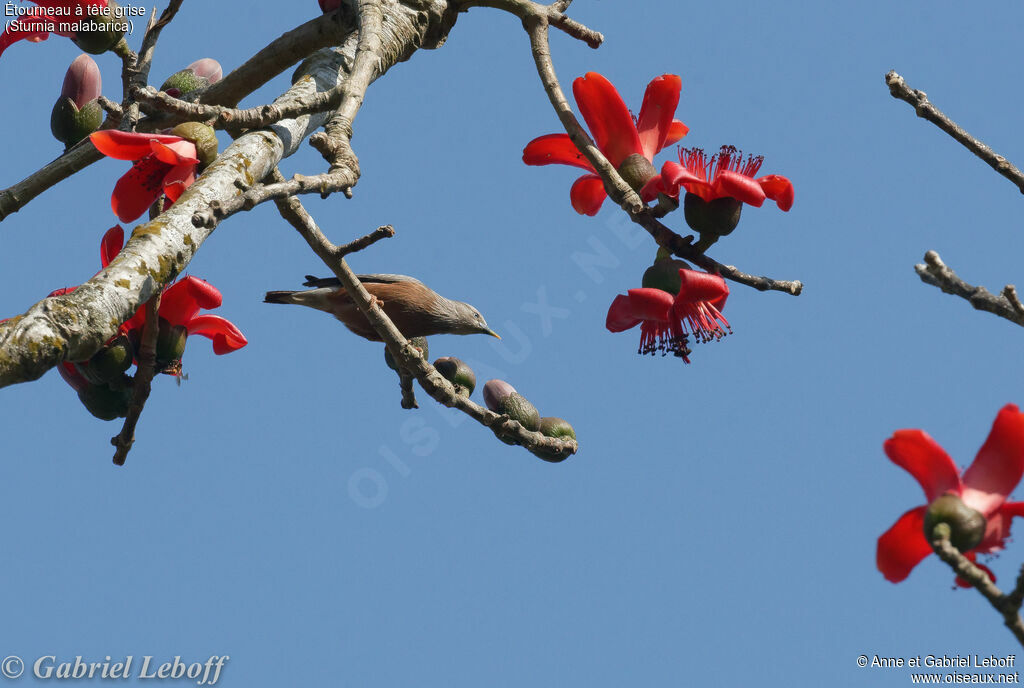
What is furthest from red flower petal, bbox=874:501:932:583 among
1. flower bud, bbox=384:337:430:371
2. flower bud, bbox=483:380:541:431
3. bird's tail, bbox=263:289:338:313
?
bird's tail, bbox=263:289:338:313

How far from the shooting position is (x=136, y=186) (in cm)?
294

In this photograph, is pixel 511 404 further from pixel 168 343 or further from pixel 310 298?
pixel 310 298

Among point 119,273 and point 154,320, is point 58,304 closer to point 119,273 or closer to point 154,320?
point 119,273

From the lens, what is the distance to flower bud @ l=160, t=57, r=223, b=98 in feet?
13.0

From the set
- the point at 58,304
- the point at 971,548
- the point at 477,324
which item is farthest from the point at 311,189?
the point at 477,324

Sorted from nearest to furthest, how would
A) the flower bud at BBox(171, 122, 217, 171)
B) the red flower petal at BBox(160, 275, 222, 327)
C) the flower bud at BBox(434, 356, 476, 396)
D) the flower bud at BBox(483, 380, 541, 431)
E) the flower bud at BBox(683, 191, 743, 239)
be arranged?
the flower bud at BBox(171, 122, 217, 171), the flower bud at BBox(683, 191, 743, 239), the red flower petal at BBox(160, 275, 222, 327), the flower bud at BBox(483, 380, 541, 431), the flower bud at BBox(434, 356, 476, 396)

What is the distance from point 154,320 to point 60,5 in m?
1.20

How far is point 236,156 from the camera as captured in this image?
2.57m

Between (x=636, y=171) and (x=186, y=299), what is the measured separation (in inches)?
63.2

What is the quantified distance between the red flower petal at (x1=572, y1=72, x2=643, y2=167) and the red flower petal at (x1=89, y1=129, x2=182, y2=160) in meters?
1.33

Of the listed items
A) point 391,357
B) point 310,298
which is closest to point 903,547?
point 391,357

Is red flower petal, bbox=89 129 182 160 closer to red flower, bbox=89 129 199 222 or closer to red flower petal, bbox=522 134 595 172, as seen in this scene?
red flower, bbox=89 129 199 222

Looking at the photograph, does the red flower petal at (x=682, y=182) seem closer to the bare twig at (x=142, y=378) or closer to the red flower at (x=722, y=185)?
the red flower at (x=722, y=185)

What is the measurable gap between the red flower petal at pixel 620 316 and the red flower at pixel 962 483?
1.11 metres
